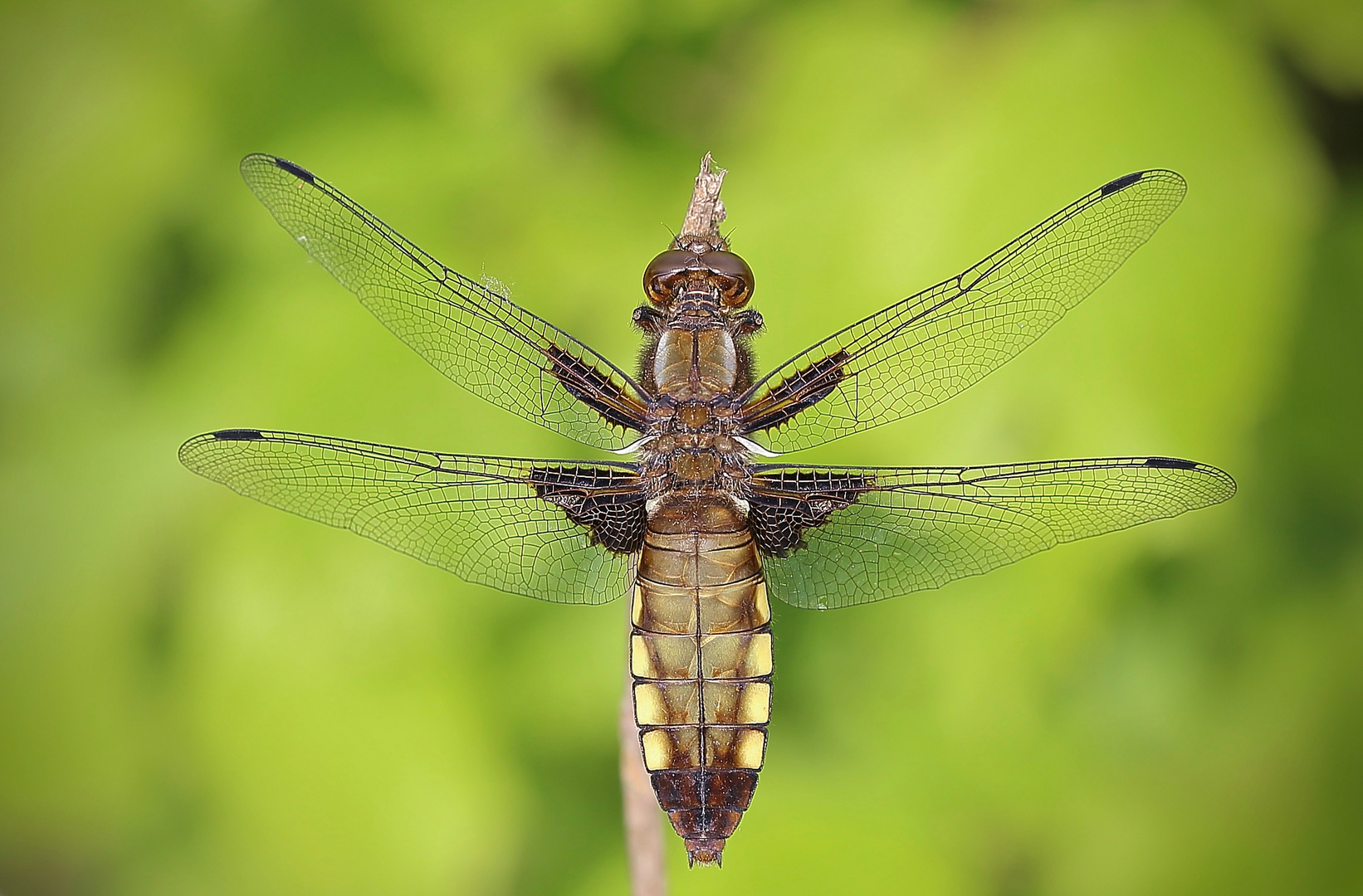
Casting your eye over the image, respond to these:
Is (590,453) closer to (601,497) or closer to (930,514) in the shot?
(601,497)

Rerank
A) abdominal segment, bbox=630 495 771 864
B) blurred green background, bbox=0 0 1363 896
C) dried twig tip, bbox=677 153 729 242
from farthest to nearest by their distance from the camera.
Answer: blurred green background, bbox=0 0 1363 896
dried twig tip, bbox=677 153 729 242
abdominal segment, bbox=630 495 771 864

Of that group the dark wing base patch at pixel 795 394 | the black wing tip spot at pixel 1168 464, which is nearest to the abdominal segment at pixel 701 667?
the dark wing base patch at pixel 795 394

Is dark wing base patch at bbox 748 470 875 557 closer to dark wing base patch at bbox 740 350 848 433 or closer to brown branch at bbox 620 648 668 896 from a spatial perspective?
dark wing base patch at bbox 740 350 848 433

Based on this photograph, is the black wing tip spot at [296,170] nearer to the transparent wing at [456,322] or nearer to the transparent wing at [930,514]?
the transparent wing at [456,322]

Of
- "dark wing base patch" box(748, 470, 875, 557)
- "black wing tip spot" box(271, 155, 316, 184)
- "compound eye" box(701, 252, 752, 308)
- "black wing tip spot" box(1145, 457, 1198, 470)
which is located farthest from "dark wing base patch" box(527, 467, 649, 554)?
"black wing tip spot" box(1145, 457, 1198, 470)

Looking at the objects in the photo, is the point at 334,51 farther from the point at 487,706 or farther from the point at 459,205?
the point at 487,706

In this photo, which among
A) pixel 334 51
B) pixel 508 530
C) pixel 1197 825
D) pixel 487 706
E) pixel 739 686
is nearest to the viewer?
pixel 739 686

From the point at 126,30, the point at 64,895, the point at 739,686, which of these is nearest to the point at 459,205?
the point at 126,30
